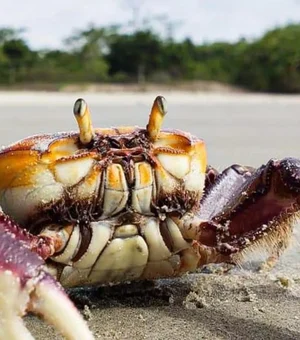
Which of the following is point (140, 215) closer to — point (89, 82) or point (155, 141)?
point (155, 141)

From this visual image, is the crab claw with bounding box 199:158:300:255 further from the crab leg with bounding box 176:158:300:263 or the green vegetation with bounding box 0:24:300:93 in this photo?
the green vegetation with bounding box 0:24:300:93

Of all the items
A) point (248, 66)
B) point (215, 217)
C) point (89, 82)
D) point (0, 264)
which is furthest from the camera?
point (248, 66)

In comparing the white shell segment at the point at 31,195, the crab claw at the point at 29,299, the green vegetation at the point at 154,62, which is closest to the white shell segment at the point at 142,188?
the white shell segment at the point at 31,195

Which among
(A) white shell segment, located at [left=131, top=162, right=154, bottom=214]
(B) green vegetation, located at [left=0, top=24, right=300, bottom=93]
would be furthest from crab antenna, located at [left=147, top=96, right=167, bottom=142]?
(B) green vegetation, located at [left=0, top=24, right=300, bottom=93]

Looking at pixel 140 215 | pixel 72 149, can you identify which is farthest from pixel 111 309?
pixel 72 149

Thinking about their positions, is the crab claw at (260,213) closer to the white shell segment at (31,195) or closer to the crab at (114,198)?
the crab at (114,198)

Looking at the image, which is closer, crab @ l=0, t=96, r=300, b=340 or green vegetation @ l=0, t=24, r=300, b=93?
crab @ l=0, t=96, r=300, b=340
